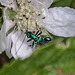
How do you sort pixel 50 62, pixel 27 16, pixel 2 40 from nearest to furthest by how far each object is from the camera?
pixel 50 62
pixel 2 40
pixel 27 16

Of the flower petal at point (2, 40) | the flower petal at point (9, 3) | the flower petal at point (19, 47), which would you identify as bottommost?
the flower petal at point (19, 47)

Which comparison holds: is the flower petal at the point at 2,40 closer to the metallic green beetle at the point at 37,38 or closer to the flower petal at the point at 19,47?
the flower petal at the point at 19,47

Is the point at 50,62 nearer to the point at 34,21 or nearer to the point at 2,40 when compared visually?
the point at 2,40

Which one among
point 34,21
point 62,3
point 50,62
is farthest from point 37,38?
point 50,62

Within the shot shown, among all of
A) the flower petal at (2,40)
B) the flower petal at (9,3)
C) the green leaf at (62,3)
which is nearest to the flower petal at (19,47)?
the flower petal at (2,40)

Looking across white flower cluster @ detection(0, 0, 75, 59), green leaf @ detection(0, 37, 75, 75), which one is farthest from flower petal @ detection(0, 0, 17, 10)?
green leaf @ detection(0, 37, 75, 75)

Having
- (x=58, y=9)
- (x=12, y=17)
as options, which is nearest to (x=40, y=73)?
(x=12, y=17)
